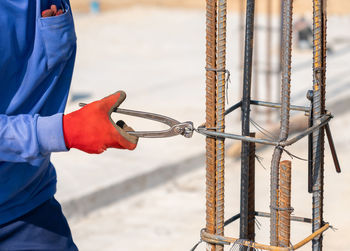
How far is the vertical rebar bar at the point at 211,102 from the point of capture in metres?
2.12

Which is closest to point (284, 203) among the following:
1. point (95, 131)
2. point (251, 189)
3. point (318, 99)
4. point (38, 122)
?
point (251, 189)

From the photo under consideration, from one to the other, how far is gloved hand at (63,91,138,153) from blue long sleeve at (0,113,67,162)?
30mm

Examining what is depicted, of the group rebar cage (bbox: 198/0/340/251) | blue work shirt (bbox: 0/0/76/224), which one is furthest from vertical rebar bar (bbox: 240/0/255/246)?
blue work shirt (bbox: 0/0/76/224)

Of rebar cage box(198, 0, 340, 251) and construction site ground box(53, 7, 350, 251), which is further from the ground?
rebar cage box(198, 0, 340, 251)

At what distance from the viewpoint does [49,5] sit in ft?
7.84

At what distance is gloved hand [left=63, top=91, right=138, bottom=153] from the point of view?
6.79 feet

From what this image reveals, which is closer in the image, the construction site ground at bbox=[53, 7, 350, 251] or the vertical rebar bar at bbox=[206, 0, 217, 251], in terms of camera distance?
the vertical rebar bar at bbox=[206, 0, 217, 251]

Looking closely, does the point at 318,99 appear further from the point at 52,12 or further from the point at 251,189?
the point at 52,12

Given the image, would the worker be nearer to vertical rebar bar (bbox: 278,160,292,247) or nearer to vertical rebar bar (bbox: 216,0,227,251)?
vertical rebar bar (bbox: 216,0,227,251)

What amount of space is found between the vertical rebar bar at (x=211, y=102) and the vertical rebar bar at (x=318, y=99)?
301 millimetres

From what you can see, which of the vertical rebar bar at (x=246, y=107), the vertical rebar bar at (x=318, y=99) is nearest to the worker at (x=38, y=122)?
the vertical rebar bar at (x=246, y=107)

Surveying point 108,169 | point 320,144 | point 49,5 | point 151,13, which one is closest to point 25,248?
point 49,5

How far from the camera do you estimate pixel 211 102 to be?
2133 millimetres

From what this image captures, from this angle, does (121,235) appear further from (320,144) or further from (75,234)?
(320,144)
